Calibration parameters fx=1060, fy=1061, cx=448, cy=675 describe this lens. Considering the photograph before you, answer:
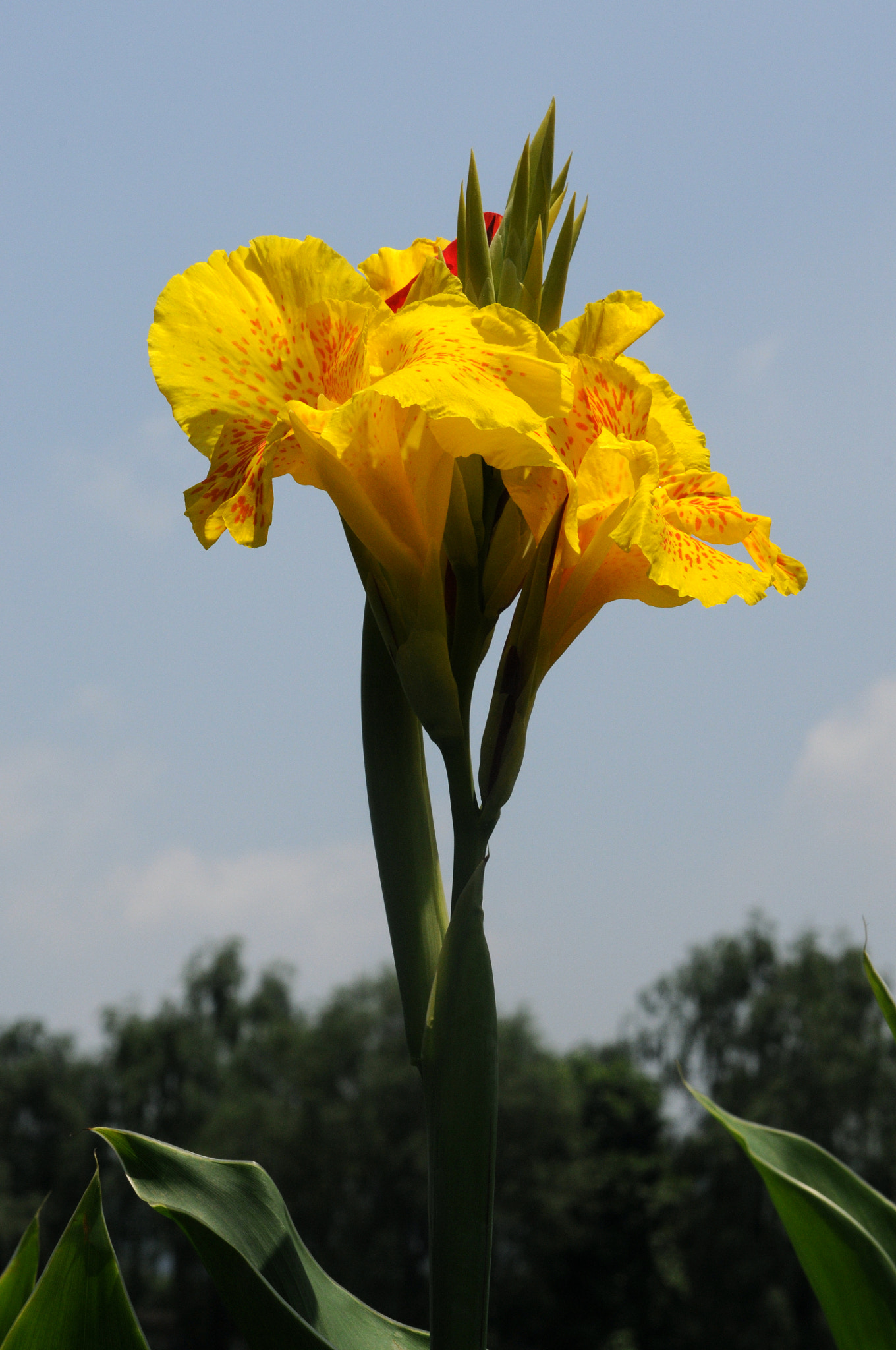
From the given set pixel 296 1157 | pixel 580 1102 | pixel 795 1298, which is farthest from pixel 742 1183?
pixel 296 1157

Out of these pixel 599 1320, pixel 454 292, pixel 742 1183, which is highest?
pixel 742 1183

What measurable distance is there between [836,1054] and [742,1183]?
2983mm

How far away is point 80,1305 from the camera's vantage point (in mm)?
1028

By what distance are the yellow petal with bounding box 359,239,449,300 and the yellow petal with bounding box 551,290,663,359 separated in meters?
0.18

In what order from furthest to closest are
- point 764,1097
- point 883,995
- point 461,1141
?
point 764,1097, point 883,995, point 461,1141

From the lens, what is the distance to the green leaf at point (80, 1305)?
102 cm

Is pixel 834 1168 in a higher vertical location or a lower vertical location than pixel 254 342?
lower

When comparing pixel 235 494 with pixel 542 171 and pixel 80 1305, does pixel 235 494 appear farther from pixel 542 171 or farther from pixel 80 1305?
pixel 80 1305

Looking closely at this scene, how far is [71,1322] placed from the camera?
40.3 inches

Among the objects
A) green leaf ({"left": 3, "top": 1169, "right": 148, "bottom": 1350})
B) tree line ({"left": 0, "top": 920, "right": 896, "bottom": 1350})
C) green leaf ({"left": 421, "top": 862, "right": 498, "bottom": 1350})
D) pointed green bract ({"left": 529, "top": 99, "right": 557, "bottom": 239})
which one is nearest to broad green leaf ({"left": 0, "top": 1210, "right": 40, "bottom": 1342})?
green leaf ({"left": 3, "top": 1169, "right": 148, "bottom": 1350})

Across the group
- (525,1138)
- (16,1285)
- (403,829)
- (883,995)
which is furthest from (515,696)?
(525,1138)

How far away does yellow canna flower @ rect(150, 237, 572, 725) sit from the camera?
887 millimetres

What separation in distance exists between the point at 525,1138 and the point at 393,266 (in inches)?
814

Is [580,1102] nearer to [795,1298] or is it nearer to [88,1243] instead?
[795,1298]
